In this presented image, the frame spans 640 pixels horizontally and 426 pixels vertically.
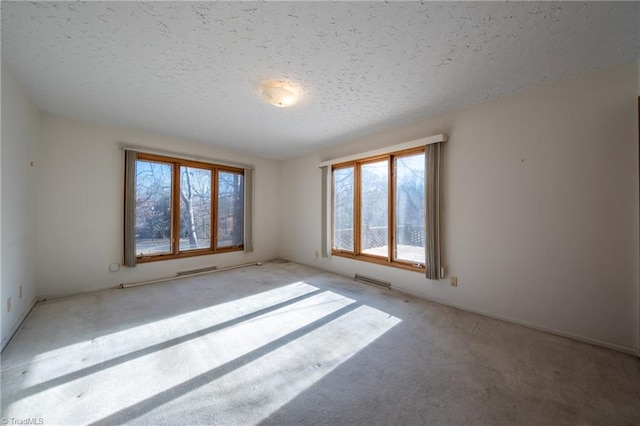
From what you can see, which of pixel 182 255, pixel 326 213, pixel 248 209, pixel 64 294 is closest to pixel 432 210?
pixel 326 213

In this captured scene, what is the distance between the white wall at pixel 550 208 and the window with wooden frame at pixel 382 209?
15.3 inches

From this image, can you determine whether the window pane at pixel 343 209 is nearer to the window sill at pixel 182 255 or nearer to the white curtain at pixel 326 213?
the white curtain at pixel 326 213

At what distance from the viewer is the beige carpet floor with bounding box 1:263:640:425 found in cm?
142

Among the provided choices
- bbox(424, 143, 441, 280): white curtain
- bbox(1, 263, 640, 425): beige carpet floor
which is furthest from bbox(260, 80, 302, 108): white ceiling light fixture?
bbox(1, 263, 640, 425): beige carpet floor

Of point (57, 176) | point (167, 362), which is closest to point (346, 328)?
point (167, 362)

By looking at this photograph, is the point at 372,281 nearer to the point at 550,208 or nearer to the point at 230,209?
the point at 550,208

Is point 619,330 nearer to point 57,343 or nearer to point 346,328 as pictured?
point 346,328

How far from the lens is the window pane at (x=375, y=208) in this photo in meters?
3.88

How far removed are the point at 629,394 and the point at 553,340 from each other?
26.3 inches

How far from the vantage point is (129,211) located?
369 centimetres

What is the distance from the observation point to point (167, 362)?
188 cm

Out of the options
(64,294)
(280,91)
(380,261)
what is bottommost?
(64,294)

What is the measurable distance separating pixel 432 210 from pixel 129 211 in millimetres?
4353

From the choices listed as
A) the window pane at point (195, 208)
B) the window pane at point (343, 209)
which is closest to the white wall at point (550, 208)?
the window pane at point (343, 209)
